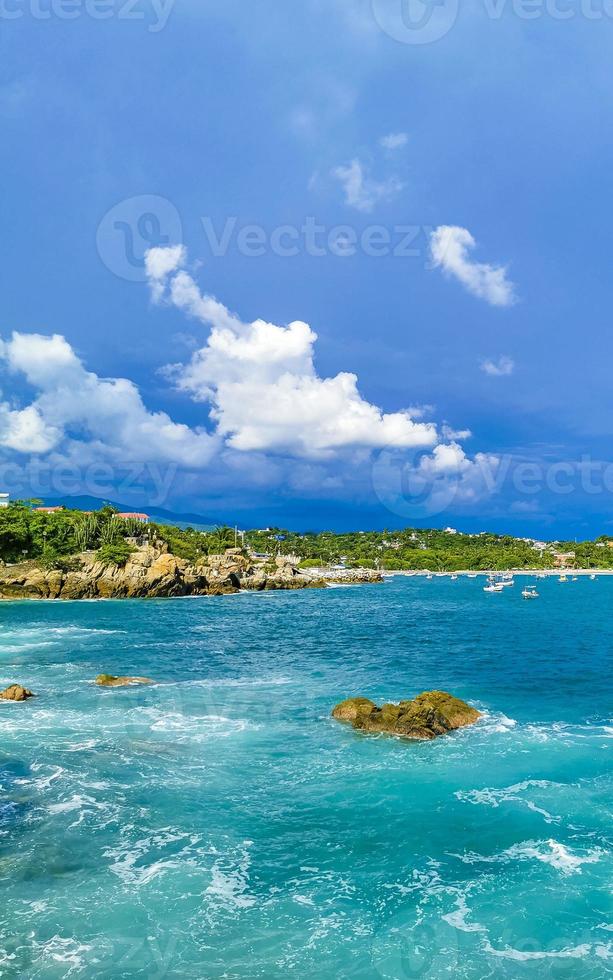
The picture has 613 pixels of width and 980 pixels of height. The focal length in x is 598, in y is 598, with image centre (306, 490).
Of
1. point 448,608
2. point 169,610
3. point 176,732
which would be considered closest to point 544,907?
point 176,732

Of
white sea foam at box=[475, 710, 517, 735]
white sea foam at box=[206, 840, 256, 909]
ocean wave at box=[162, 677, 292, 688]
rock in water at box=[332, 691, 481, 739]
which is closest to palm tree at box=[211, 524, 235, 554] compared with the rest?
ocean wave at box=[162, 677, 292, 688]

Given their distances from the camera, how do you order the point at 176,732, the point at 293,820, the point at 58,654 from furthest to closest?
the point at 58,654 → the point at 176,732 → the point at 293,820

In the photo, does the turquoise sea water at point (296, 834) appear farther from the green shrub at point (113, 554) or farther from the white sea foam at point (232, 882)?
the green shrub at point (113, 554)

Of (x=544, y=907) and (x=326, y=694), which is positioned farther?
(x=326, y=694)

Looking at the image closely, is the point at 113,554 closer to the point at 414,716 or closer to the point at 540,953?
the point at 414,716

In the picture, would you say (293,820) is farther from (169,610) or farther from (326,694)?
(169,610)

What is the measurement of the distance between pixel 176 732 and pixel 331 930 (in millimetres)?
13583

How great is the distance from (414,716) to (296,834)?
30.1 feet

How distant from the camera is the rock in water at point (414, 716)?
77.6ft

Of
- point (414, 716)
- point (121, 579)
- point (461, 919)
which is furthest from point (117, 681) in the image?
point (121, 579)

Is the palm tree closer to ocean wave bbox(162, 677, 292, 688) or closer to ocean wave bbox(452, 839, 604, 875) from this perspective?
ocean wave bbox(162, 677, 292, 688)

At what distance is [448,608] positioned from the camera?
90.2 m

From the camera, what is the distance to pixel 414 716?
23.9 m

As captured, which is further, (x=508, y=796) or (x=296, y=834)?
(x=508, y=796)
